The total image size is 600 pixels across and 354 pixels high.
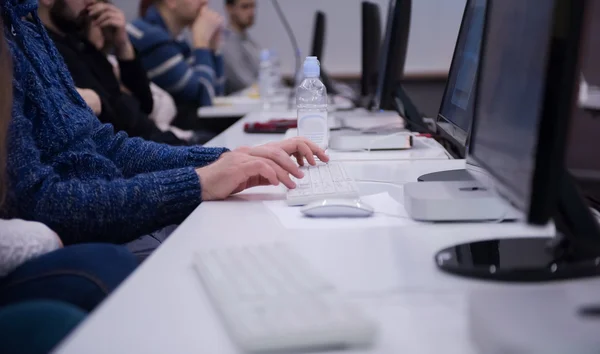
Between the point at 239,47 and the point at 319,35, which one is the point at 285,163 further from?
the point at 239,47

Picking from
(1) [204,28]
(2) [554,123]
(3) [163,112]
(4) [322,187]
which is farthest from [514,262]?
(1) [204,28]

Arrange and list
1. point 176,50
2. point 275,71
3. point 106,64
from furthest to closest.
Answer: point 275,71, point 176,50, point 106,64

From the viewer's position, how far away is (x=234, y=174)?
3.94 ft

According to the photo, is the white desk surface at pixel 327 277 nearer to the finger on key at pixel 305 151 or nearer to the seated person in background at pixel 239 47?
the finger on key at pixel 305 151

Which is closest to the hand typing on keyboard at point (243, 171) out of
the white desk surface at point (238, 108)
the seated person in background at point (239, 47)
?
the white desk surface at point (238, 108)

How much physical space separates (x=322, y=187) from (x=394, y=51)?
96 cm

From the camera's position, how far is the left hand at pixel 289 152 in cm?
124

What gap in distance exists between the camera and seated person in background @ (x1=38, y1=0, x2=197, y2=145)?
7.38 ft

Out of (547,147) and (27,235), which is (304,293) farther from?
(27,235)

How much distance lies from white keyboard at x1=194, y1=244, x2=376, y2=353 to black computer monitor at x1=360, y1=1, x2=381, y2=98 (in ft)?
6.31

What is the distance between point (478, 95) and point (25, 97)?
2.44ft

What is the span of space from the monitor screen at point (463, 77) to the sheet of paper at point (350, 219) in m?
0.23

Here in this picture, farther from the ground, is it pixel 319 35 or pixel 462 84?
pixel 462 84

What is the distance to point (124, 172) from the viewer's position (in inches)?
59.7
